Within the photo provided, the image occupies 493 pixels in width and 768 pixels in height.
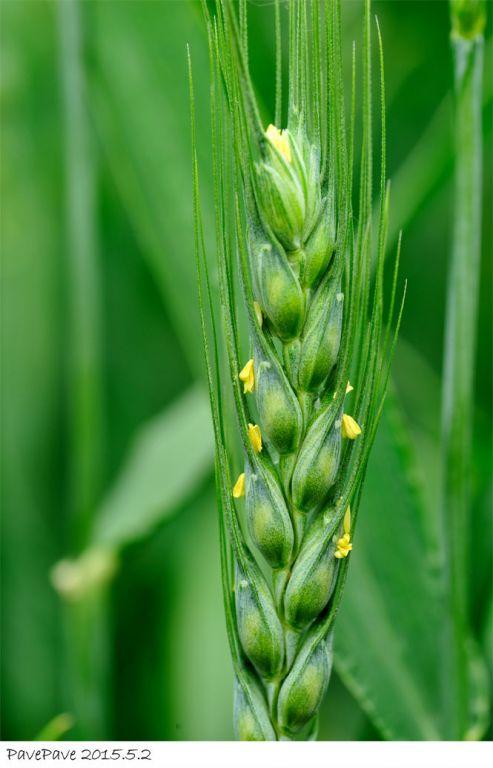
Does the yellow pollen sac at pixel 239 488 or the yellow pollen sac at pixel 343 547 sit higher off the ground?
the yellow pollen sac at pixel 239 488

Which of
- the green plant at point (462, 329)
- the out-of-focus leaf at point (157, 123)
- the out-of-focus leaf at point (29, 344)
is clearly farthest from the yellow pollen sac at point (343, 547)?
the out-of-focus leaf at point (29, 344)

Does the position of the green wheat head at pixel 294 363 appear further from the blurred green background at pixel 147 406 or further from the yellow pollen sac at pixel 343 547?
the blurred green background at pixel 147 406

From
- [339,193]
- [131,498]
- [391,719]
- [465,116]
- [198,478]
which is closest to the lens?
[339,193]

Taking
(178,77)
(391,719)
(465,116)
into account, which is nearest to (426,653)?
(391,719)

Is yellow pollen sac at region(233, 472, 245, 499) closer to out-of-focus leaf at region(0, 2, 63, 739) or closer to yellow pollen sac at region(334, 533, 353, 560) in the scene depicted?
yellow pollen sac at region(334, 533, 353, 560)
